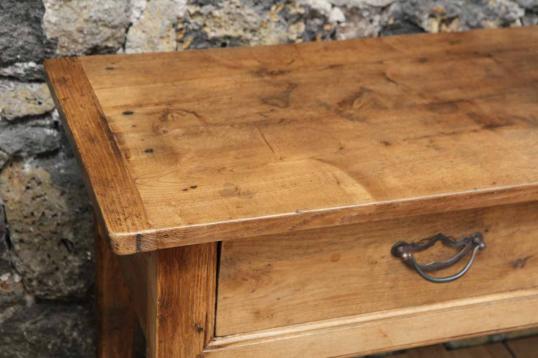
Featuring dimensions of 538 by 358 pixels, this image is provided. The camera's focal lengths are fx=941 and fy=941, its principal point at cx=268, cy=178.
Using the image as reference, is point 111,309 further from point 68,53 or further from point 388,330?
point 388,330

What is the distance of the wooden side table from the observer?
1200 millimetres

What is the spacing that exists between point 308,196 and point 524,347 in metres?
1.23

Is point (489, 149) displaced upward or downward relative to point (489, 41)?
downward

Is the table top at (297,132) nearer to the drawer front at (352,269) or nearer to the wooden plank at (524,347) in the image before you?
the drawer front at (352,269)

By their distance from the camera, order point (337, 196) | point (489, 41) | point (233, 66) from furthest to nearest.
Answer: point (489, 41)
point (233, 66)
point (337, 196)

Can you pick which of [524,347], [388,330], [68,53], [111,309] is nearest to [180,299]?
[388,330]

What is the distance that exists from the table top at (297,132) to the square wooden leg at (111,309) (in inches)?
12.7

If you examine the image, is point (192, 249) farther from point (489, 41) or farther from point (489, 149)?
point (489, 41)

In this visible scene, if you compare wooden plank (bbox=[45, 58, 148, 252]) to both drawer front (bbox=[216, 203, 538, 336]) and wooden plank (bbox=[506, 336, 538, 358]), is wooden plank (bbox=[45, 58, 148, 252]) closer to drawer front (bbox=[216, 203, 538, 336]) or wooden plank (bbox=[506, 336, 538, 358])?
drawer front (bbox=[216, 203, 538, 336])

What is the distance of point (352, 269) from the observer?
4.35ft

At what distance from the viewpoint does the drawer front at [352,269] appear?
1.27m

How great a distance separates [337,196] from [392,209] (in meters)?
0.07

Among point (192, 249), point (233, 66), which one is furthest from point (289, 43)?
point (192, 249)

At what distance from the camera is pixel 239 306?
4.25 ft
